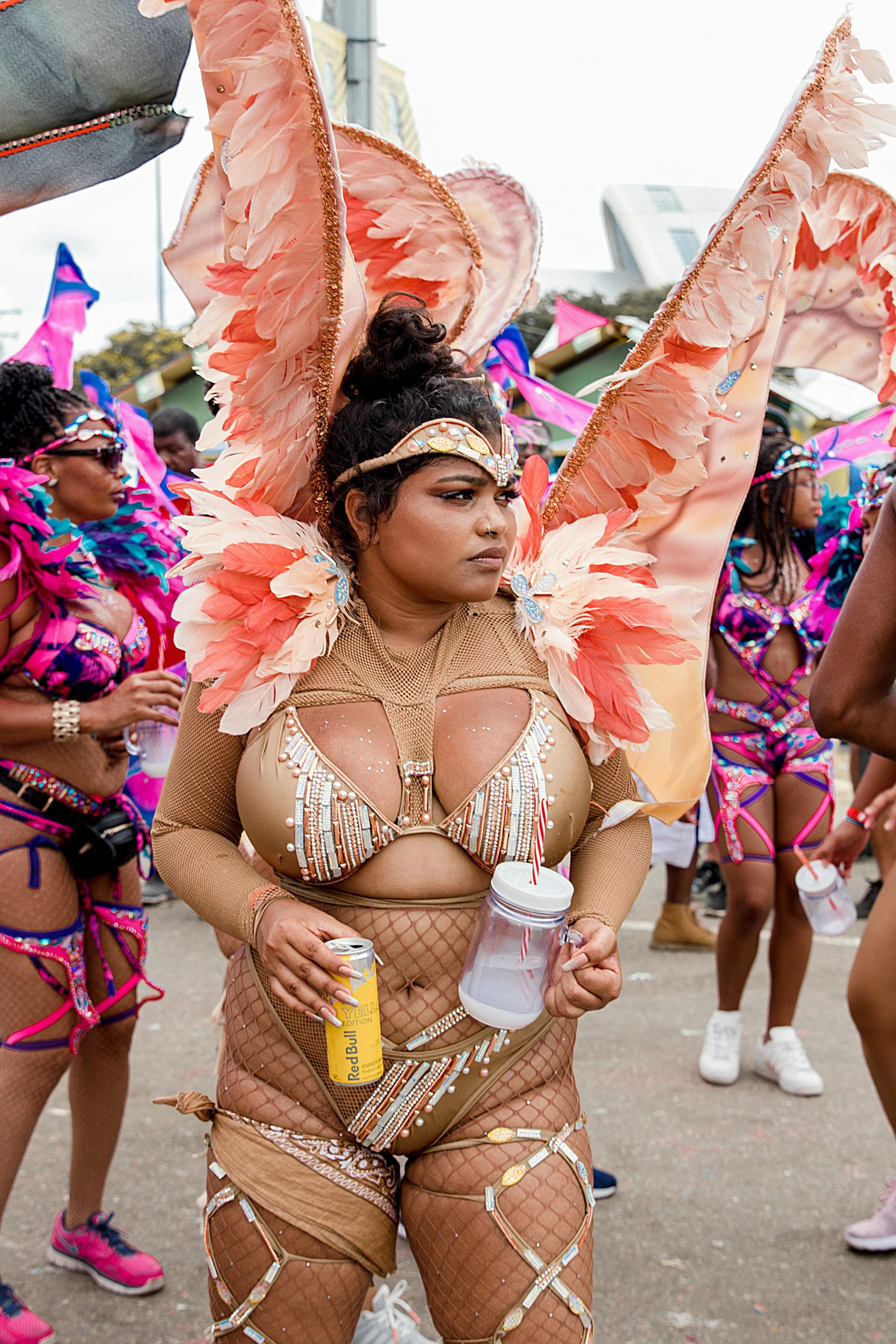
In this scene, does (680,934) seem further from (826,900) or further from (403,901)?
(403,901)

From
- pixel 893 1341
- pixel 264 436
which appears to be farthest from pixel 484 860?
pixel 893 1341

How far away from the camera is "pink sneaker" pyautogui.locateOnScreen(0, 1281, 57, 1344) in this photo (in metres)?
2.82

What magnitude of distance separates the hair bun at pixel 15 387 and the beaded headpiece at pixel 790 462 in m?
2.72

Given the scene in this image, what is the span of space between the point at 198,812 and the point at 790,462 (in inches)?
133

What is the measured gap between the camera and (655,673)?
7.79 ft

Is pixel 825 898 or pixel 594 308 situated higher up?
pixel 825 898

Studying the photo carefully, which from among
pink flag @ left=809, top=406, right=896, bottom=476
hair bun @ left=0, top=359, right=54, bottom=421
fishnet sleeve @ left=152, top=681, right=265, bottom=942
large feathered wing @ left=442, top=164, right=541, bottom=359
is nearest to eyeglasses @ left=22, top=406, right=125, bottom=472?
hair bun @ left=0, top=359, right=54, bottom=421

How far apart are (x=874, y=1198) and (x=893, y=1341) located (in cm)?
71

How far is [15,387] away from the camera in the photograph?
317cm

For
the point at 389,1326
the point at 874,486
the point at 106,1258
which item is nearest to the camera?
the point at 389,1326

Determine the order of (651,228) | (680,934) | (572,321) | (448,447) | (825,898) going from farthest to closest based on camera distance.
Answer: (651,228) → (572,321) → (680,934) → (825,898) → (448,447)

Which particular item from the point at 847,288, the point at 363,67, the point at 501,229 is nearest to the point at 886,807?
the point at 847,288

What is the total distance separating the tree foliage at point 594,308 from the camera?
24172 mm

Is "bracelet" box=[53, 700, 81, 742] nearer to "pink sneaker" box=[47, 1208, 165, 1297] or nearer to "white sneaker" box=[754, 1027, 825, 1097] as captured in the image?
"pink sneaker" box=[47, 1208, 165, 1297]
